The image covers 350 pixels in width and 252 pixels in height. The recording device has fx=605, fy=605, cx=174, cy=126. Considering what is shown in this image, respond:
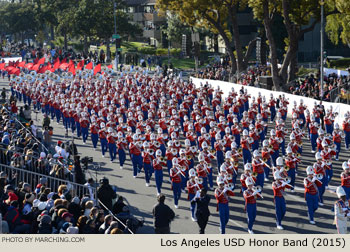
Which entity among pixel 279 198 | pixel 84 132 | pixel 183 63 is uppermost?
pixel 183 63

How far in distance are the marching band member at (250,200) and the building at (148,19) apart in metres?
58.2

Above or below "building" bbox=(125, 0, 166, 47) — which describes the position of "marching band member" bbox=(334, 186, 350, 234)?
below

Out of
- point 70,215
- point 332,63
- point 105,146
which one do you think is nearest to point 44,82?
point 105,146

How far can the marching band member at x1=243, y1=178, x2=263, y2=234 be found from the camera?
14555 millimetres

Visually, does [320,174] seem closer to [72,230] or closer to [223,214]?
[223,214]

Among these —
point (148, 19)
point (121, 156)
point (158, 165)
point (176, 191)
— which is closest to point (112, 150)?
point (121, 156)

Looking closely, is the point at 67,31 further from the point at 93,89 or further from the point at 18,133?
the point at 18,133

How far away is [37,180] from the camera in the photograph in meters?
15.9

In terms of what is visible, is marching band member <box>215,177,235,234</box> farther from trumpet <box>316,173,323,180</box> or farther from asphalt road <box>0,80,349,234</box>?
trumpet <box>316,173,323,180</box>

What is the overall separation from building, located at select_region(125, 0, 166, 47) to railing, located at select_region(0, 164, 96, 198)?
186 ft

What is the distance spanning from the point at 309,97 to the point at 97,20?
37.0 metres

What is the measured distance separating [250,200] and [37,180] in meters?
5.59

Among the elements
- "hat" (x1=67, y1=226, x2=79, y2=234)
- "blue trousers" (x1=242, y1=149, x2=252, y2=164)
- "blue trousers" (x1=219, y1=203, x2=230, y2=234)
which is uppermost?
"hat" (x1=67, y1=226, x2=79, y2=234)

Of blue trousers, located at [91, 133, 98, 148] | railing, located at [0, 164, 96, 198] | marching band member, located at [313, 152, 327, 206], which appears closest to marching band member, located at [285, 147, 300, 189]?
marching band member, located at [313, 152, 327, 206]
